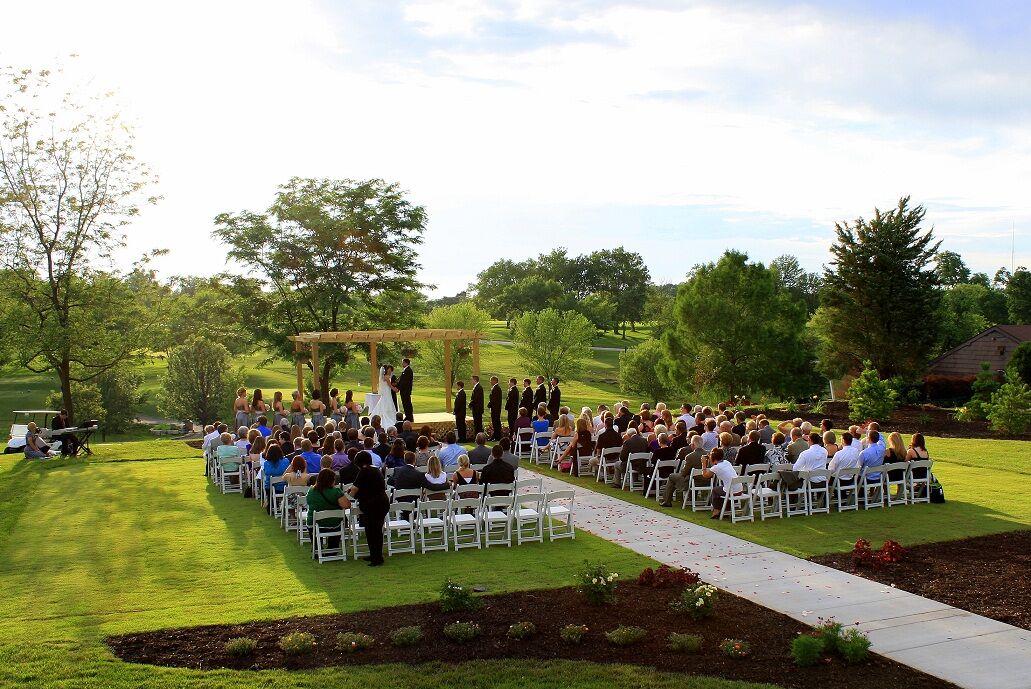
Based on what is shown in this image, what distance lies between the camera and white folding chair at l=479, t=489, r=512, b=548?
1223 cm

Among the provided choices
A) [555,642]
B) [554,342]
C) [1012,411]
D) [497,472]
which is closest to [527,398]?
[497,472]

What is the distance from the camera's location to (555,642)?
8.32m

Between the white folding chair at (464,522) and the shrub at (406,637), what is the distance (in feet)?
11.9

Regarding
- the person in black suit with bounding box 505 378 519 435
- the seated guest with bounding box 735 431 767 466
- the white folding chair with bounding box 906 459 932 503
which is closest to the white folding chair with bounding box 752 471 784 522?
the seated guest with bounding box 735 431 767 466

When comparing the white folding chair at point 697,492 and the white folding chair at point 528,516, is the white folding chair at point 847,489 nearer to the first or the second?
the white folding chair at point 697,492

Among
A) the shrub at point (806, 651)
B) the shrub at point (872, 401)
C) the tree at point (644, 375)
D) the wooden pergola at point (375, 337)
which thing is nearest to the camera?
the shrub at point (806, 651)

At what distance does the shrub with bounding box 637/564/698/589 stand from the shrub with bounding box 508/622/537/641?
2.07 metres

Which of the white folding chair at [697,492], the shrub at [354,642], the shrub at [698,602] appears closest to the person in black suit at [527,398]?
the white folding chair at [697,492]

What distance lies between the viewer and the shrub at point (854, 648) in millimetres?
7609

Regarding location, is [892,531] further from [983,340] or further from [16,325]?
[983,340]

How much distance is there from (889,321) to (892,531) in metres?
28.3

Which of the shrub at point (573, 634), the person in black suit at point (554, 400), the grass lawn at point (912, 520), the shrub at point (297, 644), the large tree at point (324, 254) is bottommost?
the grass lawn at point (912, 520)

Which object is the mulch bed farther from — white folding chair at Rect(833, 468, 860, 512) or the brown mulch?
white folding chair at Rect(833, 468, 860, 512)

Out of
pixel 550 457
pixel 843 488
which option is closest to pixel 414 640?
pixel 843 488
